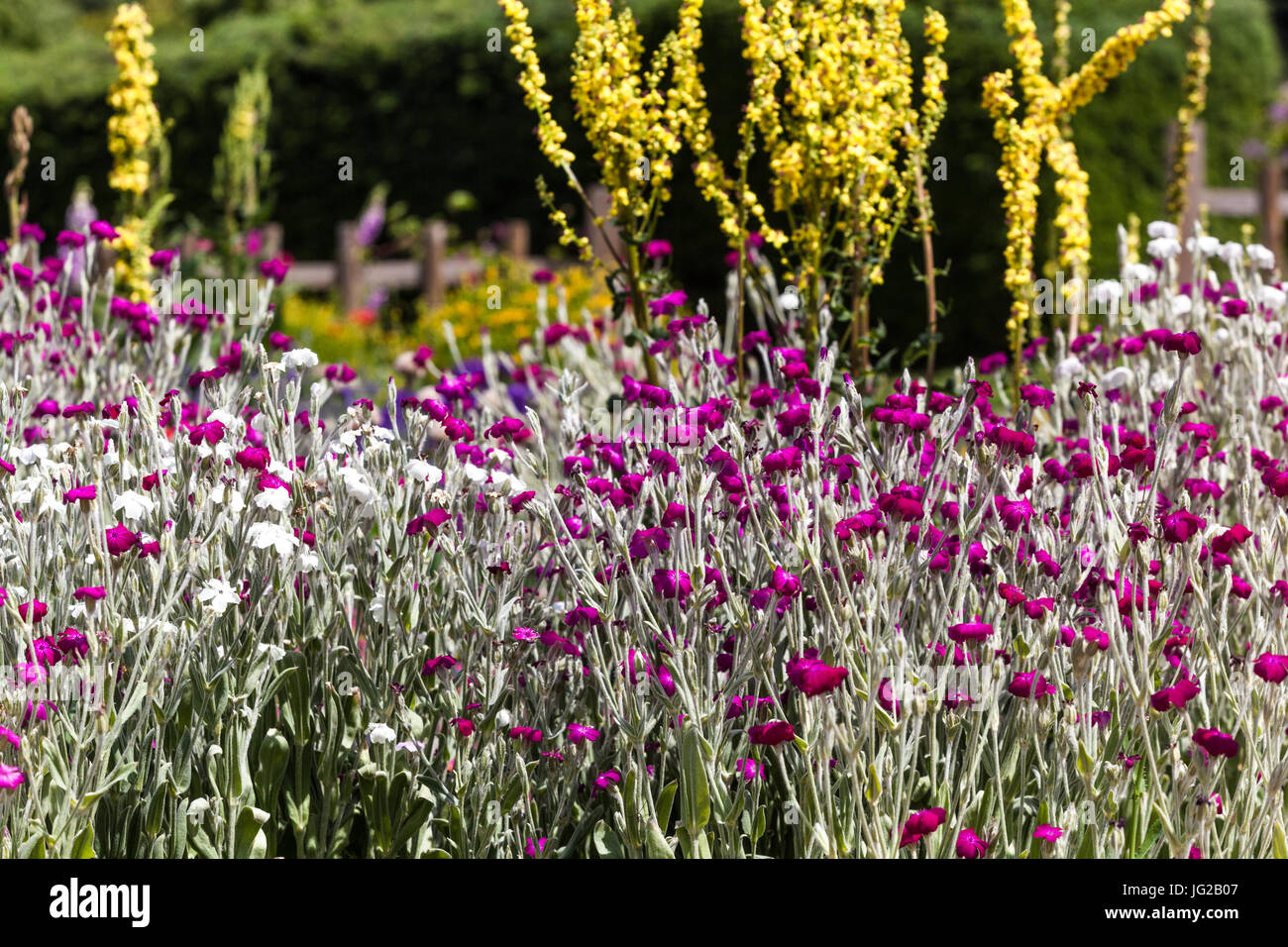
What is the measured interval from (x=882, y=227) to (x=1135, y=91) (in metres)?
6.45

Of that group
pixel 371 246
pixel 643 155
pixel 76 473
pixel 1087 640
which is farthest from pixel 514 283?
pixel 1087 640

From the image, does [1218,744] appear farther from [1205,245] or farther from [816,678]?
[1205,245]

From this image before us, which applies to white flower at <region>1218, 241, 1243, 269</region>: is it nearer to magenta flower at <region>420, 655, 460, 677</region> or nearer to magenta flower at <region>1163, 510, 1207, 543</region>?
magenta flower at <region>1163, 510, 1207, 543</region>

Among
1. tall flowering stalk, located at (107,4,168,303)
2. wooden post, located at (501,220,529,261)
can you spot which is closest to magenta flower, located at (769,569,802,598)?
tall flowering stalk, located at (107,4,168,303)

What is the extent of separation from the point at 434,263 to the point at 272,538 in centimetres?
944

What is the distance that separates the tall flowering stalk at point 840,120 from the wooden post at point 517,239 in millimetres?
7544

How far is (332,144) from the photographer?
43.1ft

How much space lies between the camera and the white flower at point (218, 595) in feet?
7.63

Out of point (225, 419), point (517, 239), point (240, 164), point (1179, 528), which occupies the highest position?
point (517, 239)

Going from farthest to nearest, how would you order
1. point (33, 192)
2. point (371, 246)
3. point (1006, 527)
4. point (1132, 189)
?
point (33, 192), point (371, 246), point (1132, 189), point (1006, 527)

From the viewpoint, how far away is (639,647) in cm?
263

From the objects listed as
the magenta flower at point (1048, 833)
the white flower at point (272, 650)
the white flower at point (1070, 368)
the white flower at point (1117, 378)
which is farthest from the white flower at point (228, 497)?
Result: the white flower at point (1070, 368)

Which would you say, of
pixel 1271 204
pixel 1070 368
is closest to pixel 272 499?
pixel 1070 368
